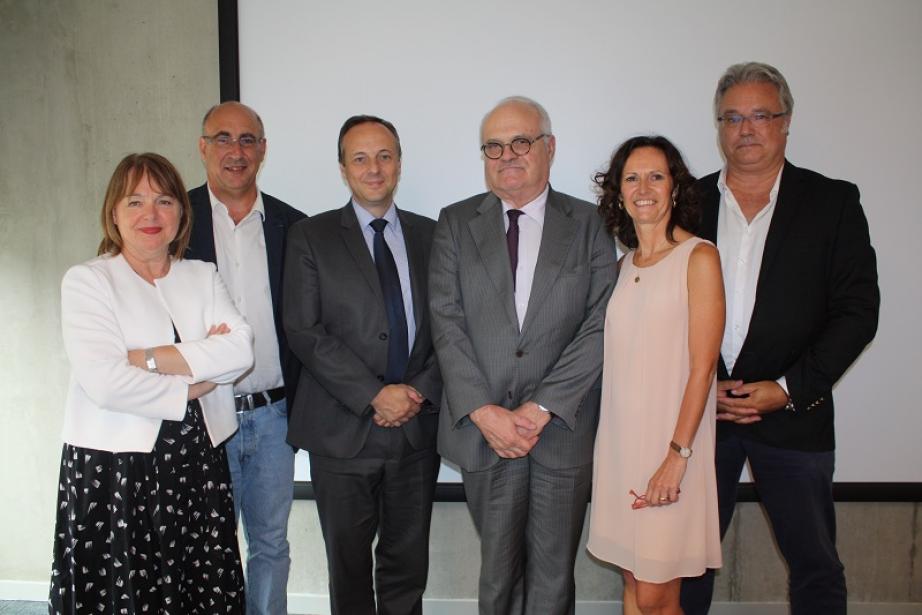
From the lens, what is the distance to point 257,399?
8.29 ft

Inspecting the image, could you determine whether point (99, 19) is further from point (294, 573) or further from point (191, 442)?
point (294, 573)

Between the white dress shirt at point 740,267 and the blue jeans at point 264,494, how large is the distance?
5.56 feet

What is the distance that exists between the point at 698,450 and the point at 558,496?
19.8 inches

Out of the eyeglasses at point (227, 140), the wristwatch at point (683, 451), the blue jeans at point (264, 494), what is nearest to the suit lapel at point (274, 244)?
the eyeglasses at point (227, 140)

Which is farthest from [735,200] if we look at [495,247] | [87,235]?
[87,235]

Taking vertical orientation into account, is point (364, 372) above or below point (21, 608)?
above

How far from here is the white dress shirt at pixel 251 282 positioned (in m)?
2.51

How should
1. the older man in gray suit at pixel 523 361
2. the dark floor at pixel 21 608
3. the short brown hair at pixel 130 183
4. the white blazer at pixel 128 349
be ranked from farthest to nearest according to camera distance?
the dark floor at pixel 21 608 < the older man in gray suit at pixel 523 361 < the short brown hair at pixel 130 183 < the white blazer at pixel 128 349

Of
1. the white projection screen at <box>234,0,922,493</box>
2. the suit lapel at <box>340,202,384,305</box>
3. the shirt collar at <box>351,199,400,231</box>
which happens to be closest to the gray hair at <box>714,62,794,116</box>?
the white projection screen at <box>234,0,922,493</box>

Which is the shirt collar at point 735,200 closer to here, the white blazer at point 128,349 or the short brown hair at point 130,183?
the white blazer at point 128,349

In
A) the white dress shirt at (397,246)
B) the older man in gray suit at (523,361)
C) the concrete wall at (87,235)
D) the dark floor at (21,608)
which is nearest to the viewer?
the older man in gray suit at (523,361)

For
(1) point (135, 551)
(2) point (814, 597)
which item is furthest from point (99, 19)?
(2) point (814, 597)

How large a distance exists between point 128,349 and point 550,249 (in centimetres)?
138

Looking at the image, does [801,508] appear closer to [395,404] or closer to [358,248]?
[395,404]
